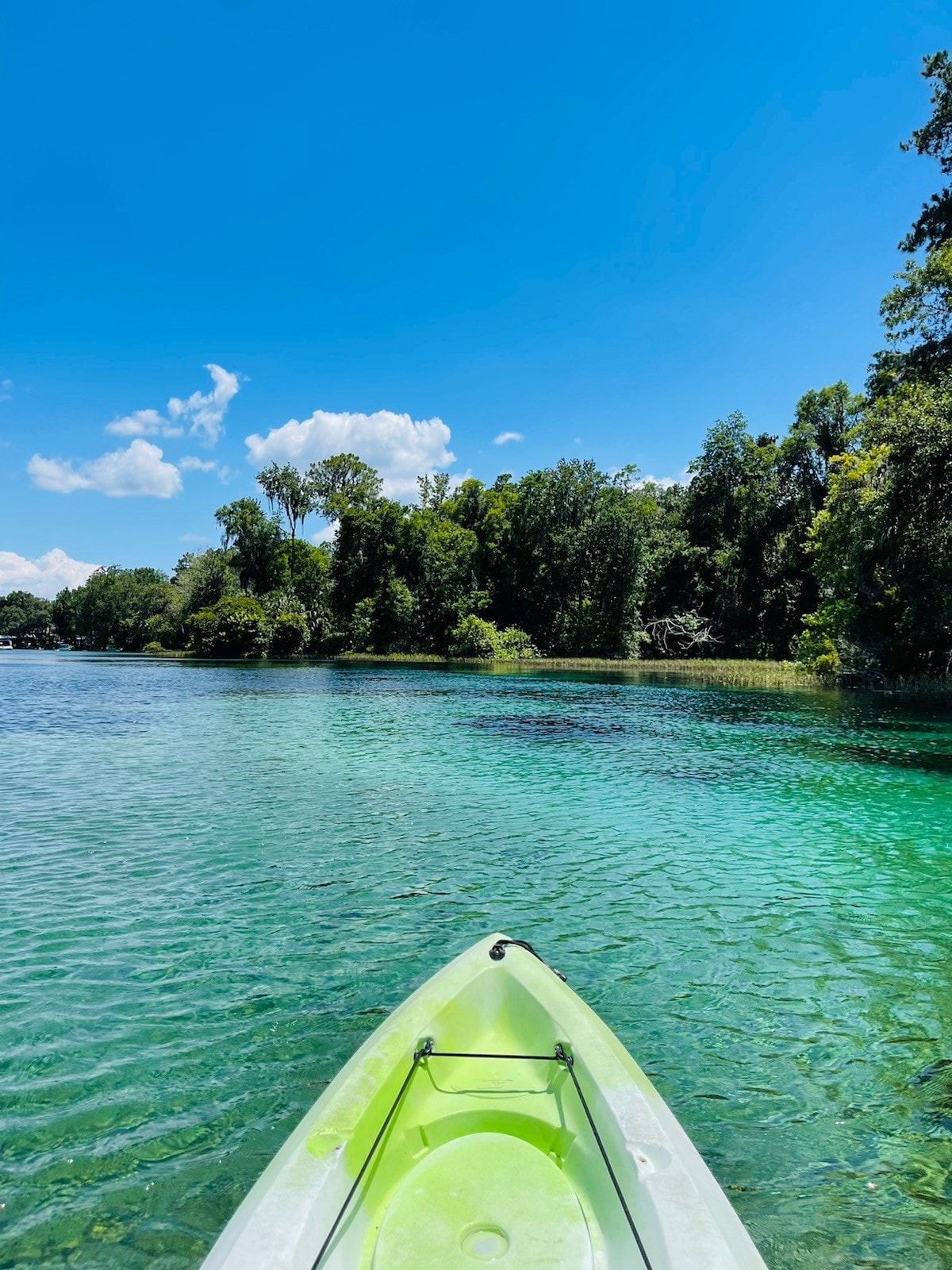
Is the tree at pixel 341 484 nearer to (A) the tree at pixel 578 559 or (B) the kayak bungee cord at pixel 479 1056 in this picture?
(A) the tree at pixel 578 559

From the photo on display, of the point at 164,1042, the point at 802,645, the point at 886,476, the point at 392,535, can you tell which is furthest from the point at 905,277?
the point at 392,535

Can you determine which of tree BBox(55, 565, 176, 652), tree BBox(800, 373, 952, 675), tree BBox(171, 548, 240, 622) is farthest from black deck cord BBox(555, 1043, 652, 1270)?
tree BBox(55, 565, 176, 652)

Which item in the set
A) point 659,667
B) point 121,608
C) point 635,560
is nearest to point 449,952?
point 659,667

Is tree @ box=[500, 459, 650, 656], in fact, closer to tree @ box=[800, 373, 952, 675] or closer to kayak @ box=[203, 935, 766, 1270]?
tree @ box=[800, 373, 952, 675]

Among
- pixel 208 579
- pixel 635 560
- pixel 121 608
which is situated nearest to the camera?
pixel 635 560

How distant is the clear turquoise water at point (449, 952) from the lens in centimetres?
336

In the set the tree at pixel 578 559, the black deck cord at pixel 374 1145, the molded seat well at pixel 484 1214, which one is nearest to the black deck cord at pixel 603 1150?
the molded seat well at pixel 484 1214

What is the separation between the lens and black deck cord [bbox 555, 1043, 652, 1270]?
7.35 ft

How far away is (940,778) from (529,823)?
7.91m

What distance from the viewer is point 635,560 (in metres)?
50.2

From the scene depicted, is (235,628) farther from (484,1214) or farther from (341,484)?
(484,1214)

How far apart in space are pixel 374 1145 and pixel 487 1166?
52cm

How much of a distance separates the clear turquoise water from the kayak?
3.07 ft

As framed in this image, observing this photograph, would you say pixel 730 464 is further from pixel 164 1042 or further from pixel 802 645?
pixel 164 1042
